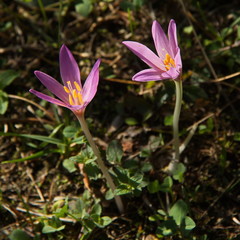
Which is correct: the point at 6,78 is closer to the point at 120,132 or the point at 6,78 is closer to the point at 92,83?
the point at 120,132

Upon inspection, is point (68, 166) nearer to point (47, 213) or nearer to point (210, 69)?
point (47, 213)

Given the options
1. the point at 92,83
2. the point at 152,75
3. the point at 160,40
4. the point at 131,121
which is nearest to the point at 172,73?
the point at 152,75

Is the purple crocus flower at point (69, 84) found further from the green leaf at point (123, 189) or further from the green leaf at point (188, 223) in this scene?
the green leaf at point (188, 223)

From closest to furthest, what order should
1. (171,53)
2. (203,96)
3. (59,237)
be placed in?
(171,53), (59,237), (203,96)

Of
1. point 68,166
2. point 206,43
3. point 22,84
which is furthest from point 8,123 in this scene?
point 206,43

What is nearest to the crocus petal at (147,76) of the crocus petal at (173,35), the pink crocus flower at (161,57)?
the pink crocus flower at (161,57)

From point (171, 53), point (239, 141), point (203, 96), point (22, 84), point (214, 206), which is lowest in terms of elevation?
point (214, 206)

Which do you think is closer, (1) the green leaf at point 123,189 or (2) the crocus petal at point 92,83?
(2) the crocus petal at point 92,83
